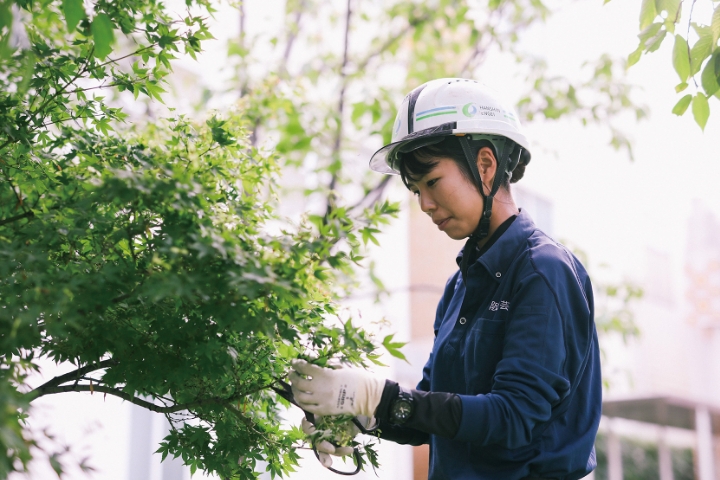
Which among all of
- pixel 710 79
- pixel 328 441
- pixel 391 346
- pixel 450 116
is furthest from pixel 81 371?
pixel 710 79

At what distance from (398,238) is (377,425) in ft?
19.0

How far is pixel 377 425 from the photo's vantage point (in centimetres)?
194

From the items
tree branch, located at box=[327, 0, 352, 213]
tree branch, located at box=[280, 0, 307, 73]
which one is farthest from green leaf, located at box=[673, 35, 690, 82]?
tree branch, located at box=[280, 0, 307, 73]

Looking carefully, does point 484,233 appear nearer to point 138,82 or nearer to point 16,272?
point 138,82

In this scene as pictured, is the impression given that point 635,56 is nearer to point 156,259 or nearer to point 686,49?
point 686,49

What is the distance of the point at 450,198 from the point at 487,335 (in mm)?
412

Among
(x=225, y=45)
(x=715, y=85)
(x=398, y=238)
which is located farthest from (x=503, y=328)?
(x=398, y=238)

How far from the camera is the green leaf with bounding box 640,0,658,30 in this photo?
6.81ft

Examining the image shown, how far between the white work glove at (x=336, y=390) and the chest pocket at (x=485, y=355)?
279 millimetres

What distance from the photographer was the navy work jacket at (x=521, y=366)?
5.35 ft

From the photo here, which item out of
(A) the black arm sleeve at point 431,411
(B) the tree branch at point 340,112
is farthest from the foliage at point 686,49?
(B) the tree branch at point 340,112

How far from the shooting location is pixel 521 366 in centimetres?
165

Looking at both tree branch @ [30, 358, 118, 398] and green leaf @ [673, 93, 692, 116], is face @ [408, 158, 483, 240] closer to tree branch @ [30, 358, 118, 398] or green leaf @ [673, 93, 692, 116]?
green leaf @ [673, 93, 692, 116]

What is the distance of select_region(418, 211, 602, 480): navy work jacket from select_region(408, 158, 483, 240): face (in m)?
0.13
